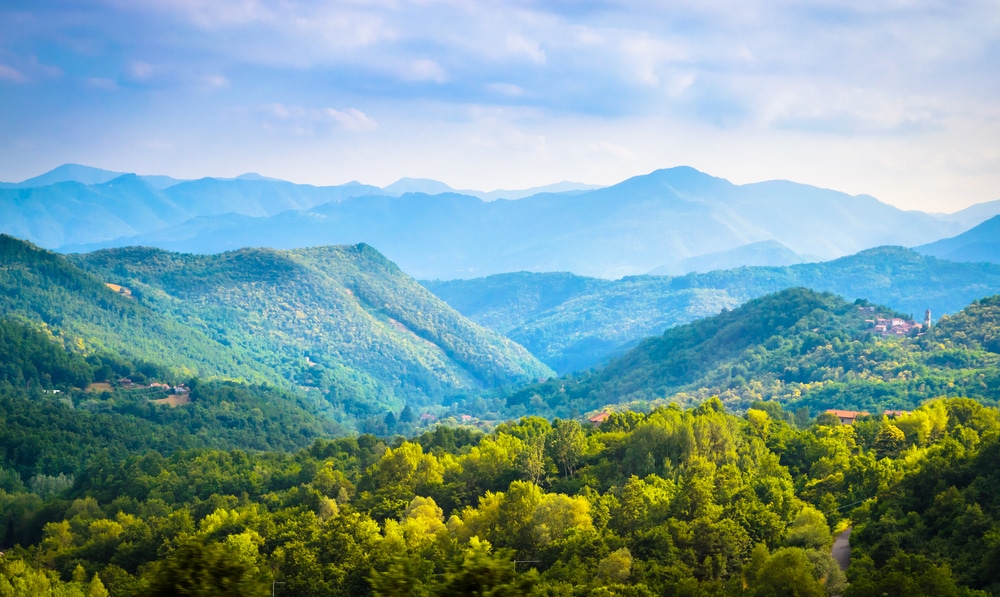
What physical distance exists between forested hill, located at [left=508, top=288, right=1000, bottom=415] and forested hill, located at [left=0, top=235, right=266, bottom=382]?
73880mm

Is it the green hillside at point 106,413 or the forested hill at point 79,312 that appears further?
the forested hill at point 79,312

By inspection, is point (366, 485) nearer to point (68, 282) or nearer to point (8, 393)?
point (8, 393)

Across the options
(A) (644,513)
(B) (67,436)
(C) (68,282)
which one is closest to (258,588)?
(A) (644,513)

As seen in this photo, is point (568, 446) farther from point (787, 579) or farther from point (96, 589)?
point (96, 589)

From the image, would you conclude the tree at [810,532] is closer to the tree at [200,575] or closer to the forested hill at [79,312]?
the tree at [200,575]

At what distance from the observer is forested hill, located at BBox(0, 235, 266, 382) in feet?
562

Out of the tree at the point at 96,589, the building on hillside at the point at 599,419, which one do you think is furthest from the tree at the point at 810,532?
the tree at the point at 96,589

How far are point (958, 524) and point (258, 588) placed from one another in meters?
39.6

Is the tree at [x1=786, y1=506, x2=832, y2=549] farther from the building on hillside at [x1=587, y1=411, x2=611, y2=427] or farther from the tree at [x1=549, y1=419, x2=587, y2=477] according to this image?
the building on hillside at [x1=587, y1=411, x2=611, y2=427]

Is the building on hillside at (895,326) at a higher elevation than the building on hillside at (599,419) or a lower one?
higher

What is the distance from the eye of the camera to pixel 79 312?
183m

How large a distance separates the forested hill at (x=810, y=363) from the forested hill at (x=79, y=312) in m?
73.9

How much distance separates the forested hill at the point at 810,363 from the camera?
121 metres

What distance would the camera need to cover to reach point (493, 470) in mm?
71438
